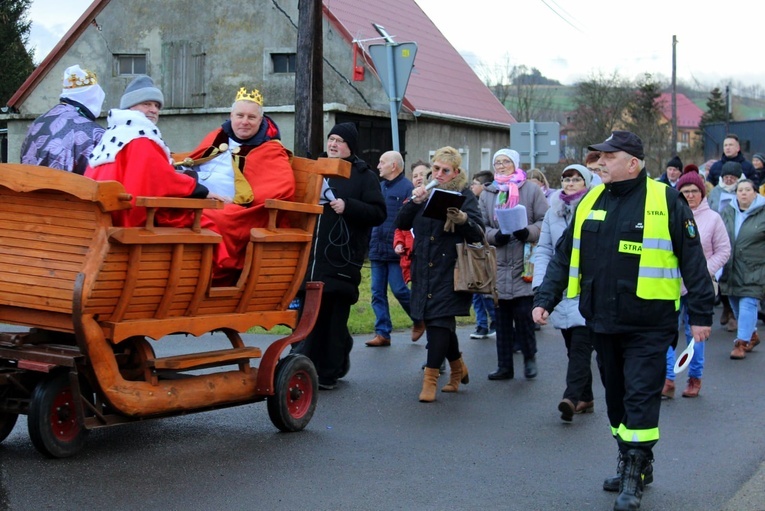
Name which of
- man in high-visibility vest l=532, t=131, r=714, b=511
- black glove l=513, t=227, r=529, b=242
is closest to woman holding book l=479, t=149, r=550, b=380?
black glove l=513, t=227, r=529, b=242

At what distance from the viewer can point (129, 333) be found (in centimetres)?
621

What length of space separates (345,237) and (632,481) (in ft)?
12.6

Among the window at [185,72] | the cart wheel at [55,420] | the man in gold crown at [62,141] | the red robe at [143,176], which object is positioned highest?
the window at [185,72]

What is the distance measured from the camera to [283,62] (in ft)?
85.7

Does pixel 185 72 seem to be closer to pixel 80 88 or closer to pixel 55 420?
pixel 80 88

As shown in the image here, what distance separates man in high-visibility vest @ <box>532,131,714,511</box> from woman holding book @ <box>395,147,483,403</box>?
2.67 meters

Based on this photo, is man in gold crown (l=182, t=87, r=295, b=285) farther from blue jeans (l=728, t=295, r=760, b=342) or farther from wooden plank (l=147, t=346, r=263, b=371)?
blue jeans (l=728, t=295, r=760, b=342)

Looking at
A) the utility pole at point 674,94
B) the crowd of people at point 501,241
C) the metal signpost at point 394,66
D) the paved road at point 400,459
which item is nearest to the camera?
the paved road at point 400,459

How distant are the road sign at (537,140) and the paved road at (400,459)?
10.3 meters

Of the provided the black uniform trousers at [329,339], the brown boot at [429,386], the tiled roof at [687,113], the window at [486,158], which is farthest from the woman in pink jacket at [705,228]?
the tiled roof at [687,113]

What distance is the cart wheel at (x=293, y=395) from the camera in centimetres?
730

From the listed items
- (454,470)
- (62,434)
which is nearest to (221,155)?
(62,434)

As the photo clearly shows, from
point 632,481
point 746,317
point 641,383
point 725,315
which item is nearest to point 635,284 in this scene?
point 641,383

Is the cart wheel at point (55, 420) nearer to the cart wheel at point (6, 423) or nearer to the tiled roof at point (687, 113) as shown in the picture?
the cart wheel at point (6, 423)
